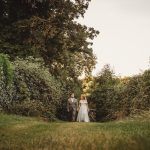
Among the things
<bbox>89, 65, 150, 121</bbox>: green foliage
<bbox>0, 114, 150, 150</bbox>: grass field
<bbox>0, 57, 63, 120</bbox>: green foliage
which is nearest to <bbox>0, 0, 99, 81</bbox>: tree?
<bbox>0, 57, 63, 120</bbox>: green foliage

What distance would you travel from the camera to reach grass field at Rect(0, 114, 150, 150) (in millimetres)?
14945

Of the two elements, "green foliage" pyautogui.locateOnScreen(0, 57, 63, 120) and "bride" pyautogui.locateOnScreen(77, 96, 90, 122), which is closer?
"green foliage" pyautogui.locateOnScreen(0, 57, 63, 120)

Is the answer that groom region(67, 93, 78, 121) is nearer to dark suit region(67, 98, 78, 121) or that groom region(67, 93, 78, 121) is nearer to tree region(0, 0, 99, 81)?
dark suit region(67, 98, 78, 121)

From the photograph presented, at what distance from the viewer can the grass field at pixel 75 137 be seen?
14.9m

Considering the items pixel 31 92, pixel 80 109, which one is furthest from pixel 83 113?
pixel 31 92

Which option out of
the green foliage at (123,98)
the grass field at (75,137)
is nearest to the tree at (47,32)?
the green foliage at (123,98)

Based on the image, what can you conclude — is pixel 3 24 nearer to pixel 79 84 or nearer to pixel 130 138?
pixel 79 84

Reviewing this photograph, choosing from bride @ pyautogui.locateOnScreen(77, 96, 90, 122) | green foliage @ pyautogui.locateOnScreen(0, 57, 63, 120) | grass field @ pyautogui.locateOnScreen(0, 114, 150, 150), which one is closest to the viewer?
grass field @ pyautogui.locateOnScreen(0, 114, 150, 150)

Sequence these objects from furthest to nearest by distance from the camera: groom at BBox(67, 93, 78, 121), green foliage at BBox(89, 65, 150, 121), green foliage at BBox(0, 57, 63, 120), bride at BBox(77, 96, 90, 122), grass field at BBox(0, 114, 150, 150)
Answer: groom at BBox(67, 93, 78, 121) → bride at BBox(77, 96, 90, 122) → green foliage at BBox(89, 65, 150, 121) → green foliage at BBox(0, 57, 63, 120) → grass field at BBox(0, 114, 150, 150)

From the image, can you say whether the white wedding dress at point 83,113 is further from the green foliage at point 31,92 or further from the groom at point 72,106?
the green foliage at point 31,92

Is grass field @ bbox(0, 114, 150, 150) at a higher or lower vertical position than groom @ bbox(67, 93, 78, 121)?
lower

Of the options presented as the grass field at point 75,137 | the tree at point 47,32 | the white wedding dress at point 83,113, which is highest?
the tree at point 47,32

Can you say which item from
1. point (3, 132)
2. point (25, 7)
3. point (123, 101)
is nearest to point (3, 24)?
point (25, 7)

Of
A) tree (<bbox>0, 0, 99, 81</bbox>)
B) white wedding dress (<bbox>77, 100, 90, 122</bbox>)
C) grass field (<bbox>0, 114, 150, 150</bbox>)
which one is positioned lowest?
grass field (<bbox>0, 114, 150, 150</bbox>)
